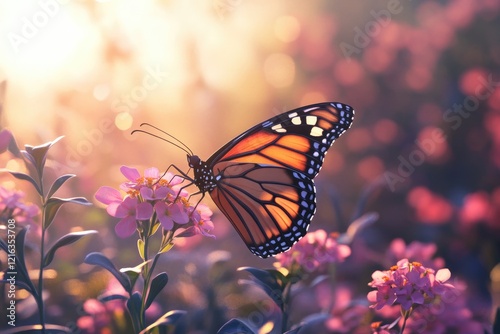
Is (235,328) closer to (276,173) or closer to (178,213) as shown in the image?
(178,213)

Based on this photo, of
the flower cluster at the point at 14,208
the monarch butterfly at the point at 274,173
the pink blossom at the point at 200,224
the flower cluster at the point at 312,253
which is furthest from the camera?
the monarch butterfly at the point at 274,173

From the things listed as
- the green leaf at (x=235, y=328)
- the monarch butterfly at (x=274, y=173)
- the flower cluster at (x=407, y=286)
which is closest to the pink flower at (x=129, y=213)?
the green leaf at (x=235, y=328)

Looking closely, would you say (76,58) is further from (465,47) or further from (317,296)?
(465,47)

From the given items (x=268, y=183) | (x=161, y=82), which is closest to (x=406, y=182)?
(x=161, y=82)

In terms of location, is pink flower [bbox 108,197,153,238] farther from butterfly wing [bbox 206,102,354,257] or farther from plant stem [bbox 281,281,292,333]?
butterfly wing [bbox 206,102,354,257]

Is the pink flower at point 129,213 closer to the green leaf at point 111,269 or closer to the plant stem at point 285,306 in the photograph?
the green leaf at point 111,269
